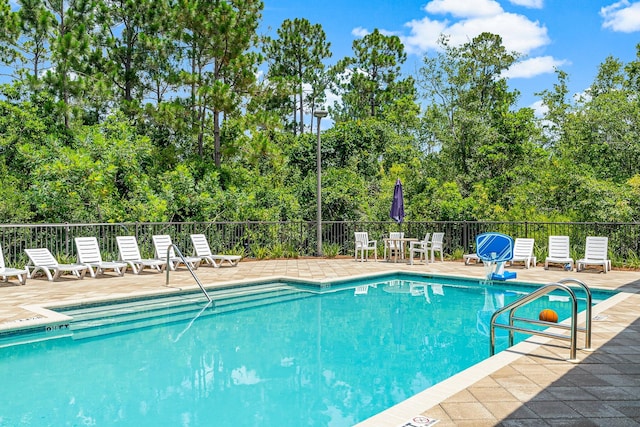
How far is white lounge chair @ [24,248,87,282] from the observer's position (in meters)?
9.88

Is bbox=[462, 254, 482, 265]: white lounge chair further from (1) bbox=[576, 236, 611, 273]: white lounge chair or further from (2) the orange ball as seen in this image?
(2) the orange ball

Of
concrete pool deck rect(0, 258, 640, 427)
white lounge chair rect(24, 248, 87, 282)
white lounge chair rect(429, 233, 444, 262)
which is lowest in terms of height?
concrete pool deck rect(0, 258, 640, 427)

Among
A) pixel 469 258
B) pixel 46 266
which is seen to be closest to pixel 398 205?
pixel 469 258

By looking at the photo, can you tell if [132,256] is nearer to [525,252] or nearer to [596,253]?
[525,252]

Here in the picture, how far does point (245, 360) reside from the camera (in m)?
5.77

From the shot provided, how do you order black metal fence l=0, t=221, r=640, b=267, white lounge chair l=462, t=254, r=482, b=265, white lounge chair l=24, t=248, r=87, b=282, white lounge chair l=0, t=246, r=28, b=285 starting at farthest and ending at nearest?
white lounge chair l=462, t=254, r=482, b=265 → black metal fence l=0, t=221, r=640, b=267 → white lounge chair l=24, t=248, r=87, b=282 → white lounge chair l=0, t=246, r=28, b=285

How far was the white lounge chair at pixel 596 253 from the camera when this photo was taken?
11.2 metres

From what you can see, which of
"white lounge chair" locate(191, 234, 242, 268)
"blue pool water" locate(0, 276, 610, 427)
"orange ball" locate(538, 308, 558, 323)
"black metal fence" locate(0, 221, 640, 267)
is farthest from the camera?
"black metal fence" locate(0, 221, 640, 267)

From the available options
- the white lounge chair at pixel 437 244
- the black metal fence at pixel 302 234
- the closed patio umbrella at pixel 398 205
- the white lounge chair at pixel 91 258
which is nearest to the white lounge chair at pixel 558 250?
the black metal fence at pixel 302 234

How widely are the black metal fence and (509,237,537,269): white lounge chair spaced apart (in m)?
1.05

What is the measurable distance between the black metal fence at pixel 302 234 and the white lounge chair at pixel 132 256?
0.90 metres

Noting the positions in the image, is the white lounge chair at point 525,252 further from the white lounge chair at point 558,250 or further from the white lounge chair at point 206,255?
the white lounge chair at point 206,255

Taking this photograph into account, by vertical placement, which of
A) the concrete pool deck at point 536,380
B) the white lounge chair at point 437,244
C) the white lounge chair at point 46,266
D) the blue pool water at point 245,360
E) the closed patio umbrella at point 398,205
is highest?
the closed patio umbrella at point 398,205

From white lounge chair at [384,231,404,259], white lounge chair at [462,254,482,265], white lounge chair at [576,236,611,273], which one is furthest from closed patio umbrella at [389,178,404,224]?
white lounge chair at [576,236,611,273]
